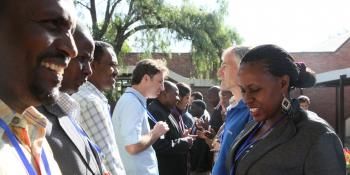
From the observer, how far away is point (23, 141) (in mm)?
1296

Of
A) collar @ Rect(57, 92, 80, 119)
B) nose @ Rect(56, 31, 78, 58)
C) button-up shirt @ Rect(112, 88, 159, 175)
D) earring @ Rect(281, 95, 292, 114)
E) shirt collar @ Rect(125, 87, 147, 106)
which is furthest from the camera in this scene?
shirt collar @ Rect(125, 87, 147, 106)

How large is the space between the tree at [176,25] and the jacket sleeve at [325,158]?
15.6 metres

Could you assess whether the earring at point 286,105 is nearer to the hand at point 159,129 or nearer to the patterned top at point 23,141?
the patterned top at point 23,141

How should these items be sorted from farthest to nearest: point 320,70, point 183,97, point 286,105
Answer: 1. point 320,70
2. point 183,97
3. point 286,105

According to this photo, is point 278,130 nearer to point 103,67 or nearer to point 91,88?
point 91,88

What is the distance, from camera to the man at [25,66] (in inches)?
46.8

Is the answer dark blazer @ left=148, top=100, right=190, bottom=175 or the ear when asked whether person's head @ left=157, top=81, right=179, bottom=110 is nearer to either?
dark blazer @ left=148, top=100, right=190, bottom=175

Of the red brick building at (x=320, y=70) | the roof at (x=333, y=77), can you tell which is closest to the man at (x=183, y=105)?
the roof at (x=333, y=77)

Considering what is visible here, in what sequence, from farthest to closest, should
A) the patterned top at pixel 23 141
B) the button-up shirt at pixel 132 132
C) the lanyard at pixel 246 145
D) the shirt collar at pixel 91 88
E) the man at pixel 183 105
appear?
1. the man at pixel 183 105
2. the button-up shirt at pixel 132 132
3. the shirt collar at pixel 91 88
4. the lanyard at pixel 246 145
5. the patterned top at pixel 23 141

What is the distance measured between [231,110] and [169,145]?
182cm

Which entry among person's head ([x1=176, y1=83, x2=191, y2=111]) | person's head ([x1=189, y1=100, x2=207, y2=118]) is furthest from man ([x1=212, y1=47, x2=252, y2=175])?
person's head ([x1=189, y1=100, x2=207, y2=118])

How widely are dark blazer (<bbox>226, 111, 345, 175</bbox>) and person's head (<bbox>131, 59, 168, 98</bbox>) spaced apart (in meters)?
1.78

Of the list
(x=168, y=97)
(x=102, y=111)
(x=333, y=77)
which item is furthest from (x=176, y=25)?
(x=102, y=111)

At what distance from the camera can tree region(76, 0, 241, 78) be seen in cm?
1797
